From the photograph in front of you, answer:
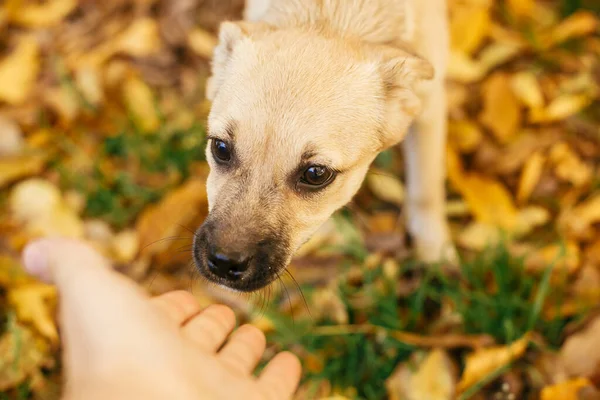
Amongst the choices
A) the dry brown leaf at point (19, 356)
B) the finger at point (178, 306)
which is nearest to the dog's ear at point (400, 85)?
the finger at point (178, 306)

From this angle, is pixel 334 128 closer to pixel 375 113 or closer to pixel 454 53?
pixel 375 113

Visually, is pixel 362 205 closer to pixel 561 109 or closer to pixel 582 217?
pixel 582 217

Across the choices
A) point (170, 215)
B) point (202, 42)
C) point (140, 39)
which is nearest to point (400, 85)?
point (170, 215)

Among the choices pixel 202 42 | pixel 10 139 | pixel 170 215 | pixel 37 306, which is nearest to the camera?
pixel 37 306

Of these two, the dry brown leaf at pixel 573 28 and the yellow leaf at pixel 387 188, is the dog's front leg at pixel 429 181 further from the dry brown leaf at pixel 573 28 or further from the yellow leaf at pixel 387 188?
the dry brown leaf at pixel 573 28

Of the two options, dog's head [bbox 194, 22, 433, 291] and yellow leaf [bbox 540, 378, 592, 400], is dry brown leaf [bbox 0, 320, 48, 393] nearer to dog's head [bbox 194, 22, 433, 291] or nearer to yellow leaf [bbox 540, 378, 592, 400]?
dog's head [bbox 194, 22, 433, 291]

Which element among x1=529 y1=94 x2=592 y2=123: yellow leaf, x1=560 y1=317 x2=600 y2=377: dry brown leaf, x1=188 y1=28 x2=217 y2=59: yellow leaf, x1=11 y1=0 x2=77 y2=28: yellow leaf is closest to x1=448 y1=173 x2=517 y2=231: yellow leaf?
x1=529 y1=94 x2=592 y2=123: yellow leaf

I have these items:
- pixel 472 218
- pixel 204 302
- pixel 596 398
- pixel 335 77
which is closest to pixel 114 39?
pixel 204 302
